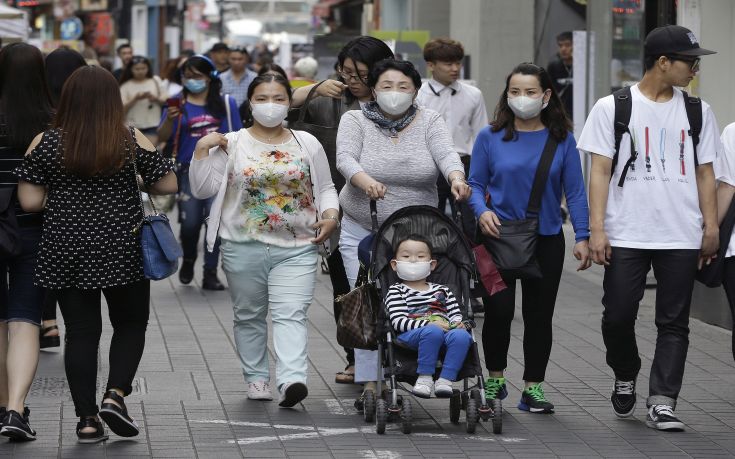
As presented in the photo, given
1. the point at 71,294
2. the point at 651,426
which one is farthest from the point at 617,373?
the point at 71,294

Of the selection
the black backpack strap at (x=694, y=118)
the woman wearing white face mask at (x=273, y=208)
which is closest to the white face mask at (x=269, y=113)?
the woman wearing white face mask at (x=273, y=208)

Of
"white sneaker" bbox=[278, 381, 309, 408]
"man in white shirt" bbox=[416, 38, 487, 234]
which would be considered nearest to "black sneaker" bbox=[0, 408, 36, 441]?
"white sneaker" bbox=[278, 381, 309, 408]

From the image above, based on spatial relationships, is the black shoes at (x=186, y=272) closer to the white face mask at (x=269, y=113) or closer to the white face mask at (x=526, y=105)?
the white face mask at (x=269, y=113)

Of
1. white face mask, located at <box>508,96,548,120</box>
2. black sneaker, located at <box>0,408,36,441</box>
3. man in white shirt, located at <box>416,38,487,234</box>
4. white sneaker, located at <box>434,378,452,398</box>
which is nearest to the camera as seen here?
black sneaker, located at <box>0,408,36,441</box>

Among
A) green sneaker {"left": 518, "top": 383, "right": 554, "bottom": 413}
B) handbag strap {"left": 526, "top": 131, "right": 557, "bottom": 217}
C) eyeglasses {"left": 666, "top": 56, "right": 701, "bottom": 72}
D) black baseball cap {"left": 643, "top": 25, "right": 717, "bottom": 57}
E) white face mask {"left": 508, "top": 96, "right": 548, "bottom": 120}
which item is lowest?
green sneaker {"left": 518, "top": 383, "right": 554, "bottom": 413}

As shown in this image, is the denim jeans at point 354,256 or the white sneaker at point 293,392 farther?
the denim jeans at point 354,256

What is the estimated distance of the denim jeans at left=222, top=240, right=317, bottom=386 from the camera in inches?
324

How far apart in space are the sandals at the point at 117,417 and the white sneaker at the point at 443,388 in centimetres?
140

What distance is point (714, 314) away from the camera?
11500 mm

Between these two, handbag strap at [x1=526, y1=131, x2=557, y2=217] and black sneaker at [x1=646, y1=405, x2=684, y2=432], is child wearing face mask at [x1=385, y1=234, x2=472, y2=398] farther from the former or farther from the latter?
black sneaker at [x1=646, y1=405, x2=684, y2=432]

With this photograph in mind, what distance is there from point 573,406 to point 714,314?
335 centimetres

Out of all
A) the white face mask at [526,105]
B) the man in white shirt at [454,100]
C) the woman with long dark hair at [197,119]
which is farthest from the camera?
the woman with long dark hair at [197,119]

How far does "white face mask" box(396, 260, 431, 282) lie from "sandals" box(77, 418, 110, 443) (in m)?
1.61

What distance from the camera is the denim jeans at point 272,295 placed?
27.0ft
